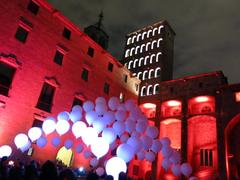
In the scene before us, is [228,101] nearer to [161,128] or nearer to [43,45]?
[161,128]

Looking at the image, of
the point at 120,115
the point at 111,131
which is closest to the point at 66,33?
the point at 120,115

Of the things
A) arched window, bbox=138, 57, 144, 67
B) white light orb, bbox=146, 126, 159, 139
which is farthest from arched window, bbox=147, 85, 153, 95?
white light orb, bbox=146, 126, 159, 139

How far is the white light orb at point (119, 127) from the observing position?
14.0 m

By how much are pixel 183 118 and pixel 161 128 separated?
3.08 meters

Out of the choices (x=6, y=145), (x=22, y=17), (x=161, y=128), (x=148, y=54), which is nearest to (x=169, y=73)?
(x=148, y=54)

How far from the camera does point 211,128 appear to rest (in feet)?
88.0

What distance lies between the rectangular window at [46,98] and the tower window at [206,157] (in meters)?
17.1

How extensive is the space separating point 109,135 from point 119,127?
100 centimetres

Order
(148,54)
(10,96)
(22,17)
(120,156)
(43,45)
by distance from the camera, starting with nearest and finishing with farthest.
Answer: (120,156), (10,96), (22,17), (43,45), (148,54)

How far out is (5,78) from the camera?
16641 mm

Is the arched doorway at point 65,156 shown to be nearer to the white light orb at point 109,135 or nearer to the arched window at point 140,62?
the white light orb at point 109,135

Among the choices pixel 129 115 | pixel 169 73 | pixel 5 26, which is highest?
pixel 169 73

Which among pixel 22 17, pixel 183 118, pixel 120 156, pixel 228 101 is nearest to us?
pixel 120 156

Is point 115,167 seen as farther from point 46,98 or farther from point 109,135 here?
point 46,98
